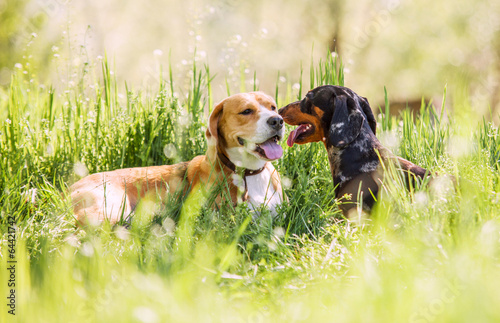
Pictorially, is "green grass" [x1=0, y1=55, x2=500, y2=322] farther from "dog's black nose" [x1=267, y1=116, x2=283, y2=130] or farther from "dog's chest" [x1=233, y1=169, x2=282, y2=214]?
"dog's black nose" [x1=267, y1=116, x2=283, y2=130]

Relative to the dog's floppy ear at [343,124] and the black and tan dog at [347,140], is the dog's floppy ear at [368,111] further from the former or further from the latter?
the dog's floppy ear at [343,124]

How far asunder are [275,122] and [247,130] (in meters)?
0.26

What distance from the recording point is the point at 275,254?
3125 millimetres

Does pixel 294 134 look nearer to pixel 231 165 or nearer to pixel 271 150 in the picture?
pixel 271 150

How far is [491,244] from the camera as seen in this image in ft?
7.98

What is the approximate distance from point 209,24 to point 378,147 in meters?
18.8

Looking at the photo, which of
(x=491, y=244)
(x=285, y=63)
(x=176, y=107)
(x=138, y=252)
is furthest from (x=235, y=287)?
(x=285, y=63)

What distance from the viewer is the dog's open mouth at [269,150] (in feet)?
13.0

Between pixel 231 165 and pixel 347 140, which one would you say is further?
pixel 231 165

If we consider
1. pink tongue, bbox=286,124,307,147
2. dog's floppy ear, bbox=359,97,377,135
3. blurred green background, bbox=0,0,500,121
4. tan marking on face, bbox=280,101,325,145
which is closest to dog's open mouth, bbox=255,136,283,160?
pink tongue, bbox=286,124,307,147

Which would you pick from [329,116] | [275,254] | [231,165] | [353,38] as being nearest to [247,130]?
[231,165]

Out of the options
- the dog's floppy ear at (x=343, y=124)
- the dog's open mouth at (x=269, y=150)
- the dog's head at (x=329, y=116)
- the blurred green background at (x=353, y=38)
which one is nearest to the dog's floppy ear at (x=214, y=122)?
the dog's open mouth at (x=269, y=150)

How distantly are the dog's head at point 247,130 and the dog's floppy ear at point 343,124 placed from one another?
0.44 metres

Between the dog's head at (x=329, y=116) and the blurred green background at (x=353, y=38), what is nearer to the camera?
the dog's head at (x=329, y=116)
